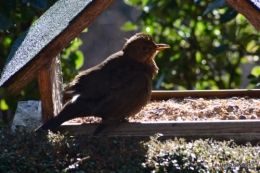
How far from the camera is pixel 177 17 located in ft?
27.8

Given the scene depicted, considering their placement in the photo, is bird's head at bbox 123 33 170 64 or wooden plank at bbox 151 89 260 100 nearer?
bird's head at bbox 123 33 170 64

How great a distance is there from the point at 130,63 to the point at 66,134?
1.14 metres

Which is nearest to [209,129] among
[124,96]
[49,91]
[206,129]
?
[206,129]

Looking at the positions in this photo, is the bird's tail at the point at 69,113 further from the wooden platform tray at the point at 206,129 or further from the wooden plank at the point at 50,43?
the wooden plank at the point at 50,43

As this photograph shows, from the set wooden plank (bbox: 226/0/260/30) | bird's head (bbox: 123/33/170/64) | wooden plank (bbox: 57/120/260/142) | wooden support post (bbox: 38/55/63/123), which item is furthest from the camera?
bird's head (bbox: 123/33/170/64)

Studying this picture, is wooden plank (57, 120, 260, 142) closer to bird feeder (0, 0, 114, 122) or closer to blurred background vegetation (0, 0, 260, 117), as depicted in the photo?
bird feeder (0, 0, 114, 122)

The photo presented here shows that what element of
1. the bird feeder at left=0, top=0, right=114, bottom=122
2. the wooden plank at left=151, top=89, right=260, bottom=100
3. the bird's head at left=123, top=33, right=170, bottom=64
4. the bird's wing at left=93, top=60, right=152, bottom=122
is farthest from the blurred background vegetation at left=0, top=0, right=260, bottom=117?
the bird feeder at left=0, top=0, right=114, bottom=122

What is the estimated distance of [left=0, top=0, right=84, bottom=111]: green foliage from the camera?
630 cm

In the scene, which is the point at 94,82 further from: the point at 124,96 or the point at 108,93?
the point at 124,96

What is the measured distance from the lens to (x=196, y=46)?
28.9 feet

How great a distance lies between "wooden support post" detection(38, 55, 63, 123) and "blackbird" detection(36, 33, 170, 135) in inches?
4.6

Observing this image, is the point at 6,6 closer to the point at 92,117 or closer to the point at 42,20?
the point at 42,20

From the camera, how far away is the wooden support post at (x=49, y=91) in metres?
5.58

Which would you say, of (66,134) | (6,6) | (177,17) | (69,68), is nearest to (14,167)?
(66,134)
